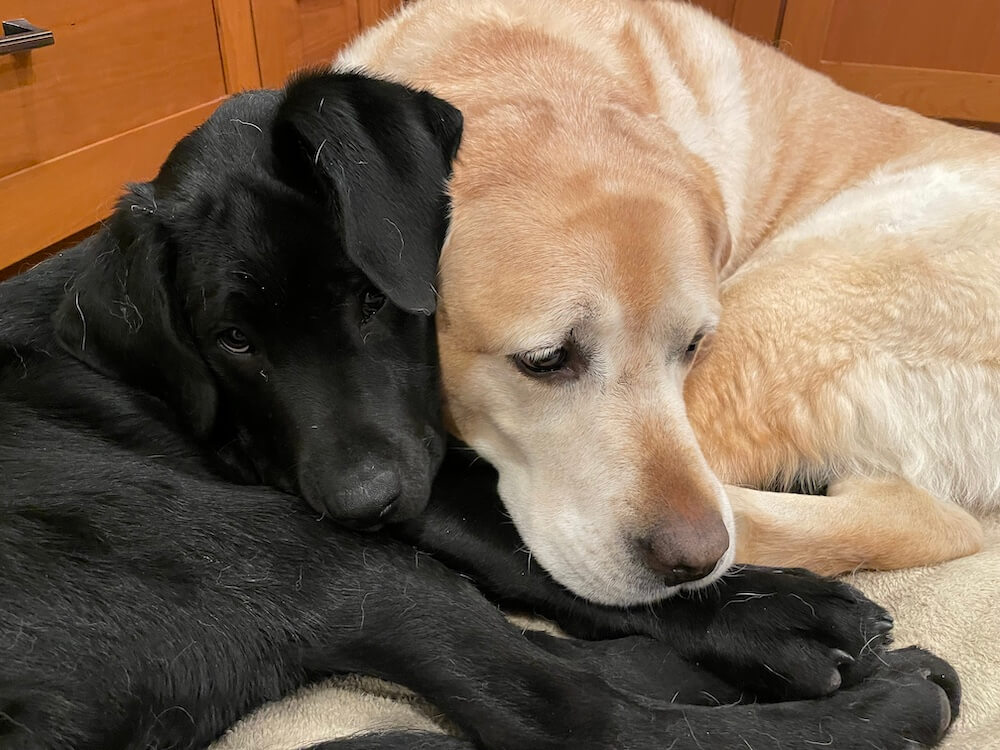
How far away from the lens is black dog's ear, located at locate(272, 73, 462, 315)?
1.14m

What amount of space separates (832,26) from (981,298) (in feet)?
8.86

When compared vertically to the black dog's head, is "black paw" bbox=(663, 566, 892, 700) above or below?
below

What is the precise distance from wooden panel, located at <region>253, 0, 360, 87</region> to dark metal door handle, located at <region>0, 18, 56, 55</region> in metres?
0.88

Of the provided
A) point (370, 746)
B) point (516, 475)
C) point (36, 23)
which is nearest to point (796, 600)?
point (516, 475)

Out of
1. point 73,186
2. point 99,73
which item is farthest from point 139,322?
point 99,73

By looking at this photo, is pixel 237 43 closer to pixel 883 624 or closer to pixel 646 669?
pixel 646 669

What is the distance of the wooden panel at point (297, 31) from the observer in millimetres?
2916

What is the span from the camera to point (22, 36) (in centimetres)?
193

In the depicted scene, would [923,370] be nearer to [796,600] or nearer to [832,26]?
[796,600]

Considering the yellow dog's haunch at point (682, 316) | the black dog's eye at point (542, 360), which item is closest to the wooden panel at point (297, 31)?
the yellow dog's haunch at point (682, 316)

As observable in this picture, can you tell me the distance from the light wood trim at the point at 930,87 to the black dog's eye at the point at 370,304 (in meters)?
3.18

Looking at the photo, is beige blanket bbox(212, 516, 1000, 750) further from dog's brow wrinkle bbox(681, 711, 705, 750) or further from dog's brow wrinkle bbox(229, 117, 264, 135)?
dog's brow wrinkle bbox(229, 117, 264, 135)

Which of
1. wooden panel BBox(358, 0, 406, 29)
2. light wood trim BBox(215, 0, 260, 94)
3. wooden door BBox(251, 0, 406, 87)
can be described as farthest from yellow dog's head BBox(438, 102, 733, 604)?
wooden panel BBox(358, 0, 406, 29)

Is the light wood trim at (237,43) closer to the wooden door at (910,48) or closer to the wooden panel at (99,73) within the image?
the wooden panel at (99,73)
